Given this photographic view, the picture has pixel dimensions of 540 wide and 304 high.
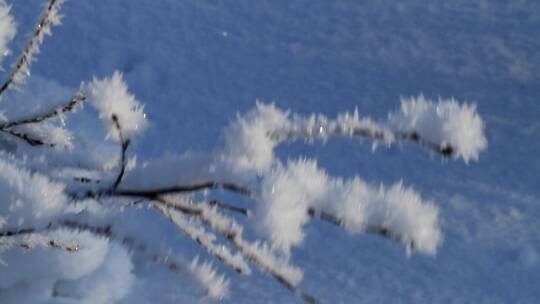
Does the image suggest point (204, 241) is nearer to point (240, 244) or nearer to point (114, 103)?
point (240, 244)

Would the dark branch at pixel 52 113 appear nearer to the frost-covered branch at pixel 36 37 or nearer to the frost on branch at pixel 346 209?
the frost-covered branch at pixel 36 37

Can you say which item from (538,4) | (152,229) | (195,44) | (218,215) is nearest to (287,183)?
(218,215)

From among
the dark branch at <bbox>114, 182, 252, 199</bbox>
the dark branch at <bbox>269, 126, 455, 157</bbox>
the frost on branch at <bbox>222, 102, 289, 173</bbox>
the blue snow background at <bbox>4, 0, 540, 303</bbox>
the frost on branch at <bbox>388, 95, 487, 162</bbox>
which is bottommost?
the blue snow background at <bbox>4, 0, 540, 303</bbox>

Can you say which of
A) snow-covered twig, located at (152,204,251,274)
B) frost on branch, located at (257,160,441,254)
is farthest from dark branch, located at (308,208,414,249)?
snow-covered twig, located at (152,204,251,274)

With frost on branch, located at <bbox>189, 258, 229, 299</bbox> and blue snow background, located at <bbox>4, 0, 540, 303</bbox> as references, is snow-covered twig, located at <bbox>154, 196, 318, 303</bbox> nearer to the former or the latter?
frost on branch, located at <bbox>189, 258, 229, 299</bbox>

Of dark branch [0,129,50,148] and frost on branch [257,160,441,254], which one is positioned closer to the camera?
frost on branch [257,160,441,254]

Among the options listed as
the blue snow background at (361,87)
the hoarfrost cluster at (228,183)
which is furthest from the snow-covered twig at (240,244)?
the blue snow background at (361,87)

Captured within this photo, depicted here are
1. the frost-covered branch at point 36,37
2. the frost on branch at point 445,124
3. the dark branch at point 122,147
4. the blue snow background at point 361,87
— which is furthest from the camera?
the blue snow background at point 361,87

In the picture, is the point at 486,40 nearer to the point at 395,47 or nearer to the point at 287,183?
the point at 395,47
